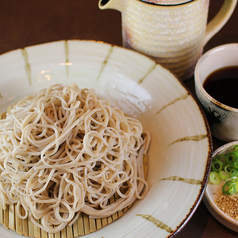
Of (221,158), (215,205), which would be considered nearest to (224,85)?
(221,158)

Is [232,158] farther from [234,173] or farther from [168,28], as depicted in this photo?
[168,28]

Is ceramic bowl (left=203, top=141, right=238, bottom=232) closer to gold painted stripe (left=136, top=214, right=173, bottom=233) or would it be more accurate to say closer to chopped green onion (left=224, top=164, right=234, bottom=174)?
chopped green onion (left=224, top=164, right=234, bottom=174)

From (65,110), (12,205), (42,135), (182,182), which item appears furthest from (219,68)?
(12,205)

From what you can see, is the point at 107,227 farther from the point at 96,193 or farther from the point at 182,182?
the point at 182,182

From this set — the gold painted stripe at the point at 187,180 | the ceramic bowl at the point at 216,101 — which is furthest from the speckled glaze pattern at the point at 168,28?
the gold painted stripe at the point at 187,180

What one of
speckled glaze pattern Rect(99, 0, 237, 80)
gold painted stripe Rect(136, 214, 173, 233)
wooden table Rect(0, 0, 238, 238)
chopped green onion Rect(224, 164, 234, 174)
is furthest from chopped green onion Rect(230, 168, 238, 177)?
wooden table Rect(0, 0, 238, 238)

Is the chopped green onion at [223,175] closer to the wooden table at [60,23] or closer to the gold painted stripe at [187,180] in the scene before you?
the gold painted stripe at [187,180]
